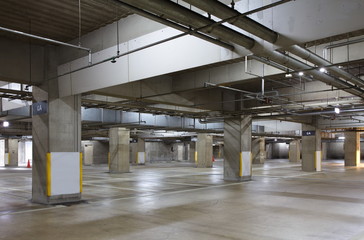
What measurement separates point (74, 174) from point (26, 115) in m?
9.64

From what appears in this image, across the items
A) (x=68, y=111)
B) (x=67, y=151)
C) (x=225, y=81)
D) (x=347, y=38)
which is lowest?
(x=67, y=151)

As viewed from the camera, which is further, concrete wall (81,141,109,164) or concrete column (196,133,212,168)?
concrete wall (81,141,109,164)

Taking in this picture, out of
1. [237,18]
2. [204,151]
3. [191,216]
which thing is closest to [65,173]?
[191,216]

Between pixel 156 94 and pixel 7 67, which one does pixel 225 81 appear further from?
pixel 7 67

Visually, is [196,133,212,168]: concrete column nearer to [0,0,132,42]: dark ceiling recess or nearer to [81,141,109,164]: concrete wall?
[81,141,109,164]: concrete wall

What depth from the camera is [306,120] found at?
1142 inches

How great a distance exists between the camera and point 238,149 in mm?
21062

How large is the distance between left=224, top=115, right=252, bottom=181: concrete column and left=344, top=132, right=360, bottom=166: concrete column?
2111 cm

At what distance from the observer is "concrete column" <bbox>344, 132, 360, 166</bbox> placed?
37.2 meters

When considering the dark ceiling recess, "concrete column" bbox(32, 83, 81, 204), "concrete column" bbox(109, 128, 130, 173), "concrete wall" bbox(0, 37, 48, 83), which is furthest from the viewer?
"concrete column" bbox(109, 128, 130, 173)

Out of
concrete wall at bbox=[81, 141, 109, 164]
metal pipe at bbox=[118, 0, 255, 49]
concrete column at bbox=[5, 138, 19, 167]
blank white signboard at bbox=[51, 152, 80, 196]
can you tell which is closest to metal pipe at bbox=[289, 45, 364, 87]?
metal pipe at bbox=[118, 0, 255, 49]

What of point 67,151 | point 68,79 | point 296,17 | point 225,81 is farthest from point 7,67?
point 296,17

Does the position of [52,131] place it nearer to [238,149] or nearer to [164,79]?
[164,79]

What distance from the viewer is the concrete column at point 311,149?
29094mm
